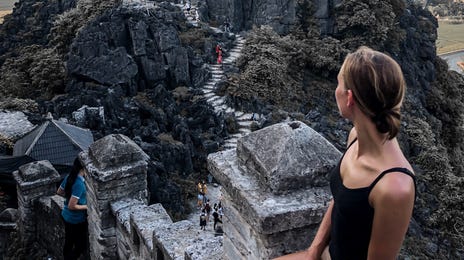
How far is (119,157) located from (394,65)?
4.00 m

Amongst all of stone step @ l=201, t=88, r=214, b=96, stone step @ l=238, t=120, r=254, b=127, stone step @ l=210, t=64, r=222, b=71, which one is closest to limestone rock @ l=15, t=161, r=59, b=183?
stone step @ l=238, t=120, r=254, b=127

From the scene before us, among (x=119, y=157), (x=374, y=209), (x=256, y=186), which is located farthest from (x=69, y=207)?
(x=374, y=209)

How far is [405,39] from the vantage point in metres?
27.6

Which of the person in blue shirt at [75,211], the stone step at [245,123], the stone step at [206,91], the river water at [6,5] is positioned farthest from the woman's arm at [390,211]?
the river water at [6,5]

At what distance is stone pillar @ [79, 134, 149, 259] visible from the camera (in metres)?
5.44

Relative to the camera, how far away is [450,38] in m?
70.2

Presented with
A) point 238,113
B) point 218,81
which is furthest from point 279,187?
point 218,81

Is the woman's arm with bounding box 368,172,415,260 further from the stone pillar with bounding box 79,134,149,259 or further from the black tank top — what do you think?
the stone pillar with bounding box 79,134,149,259

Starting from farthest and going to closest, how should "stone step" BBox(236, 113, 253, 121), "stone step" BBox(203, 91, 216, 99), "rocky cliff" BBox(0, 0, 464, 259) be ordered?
"stone step" BBox(203, 91, 216, 99) → "stone step" BBox(236, 113, 253, 121) → "rocky cliff" BBox(0, 0, 464, 259)

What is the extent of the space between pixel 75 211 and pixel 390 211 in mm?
4766

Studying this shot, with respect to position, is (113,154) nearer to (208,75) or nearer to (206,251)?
(206,251)

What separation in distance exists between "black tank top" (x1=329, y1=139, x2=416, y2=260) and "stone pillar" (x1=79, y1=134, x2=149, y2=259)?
3.55 m

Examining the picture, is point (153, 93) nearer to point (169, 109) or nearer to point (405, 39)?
point (169, 109)

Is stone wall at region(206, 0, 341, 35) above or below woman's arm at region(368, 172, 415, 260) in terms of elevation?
below
